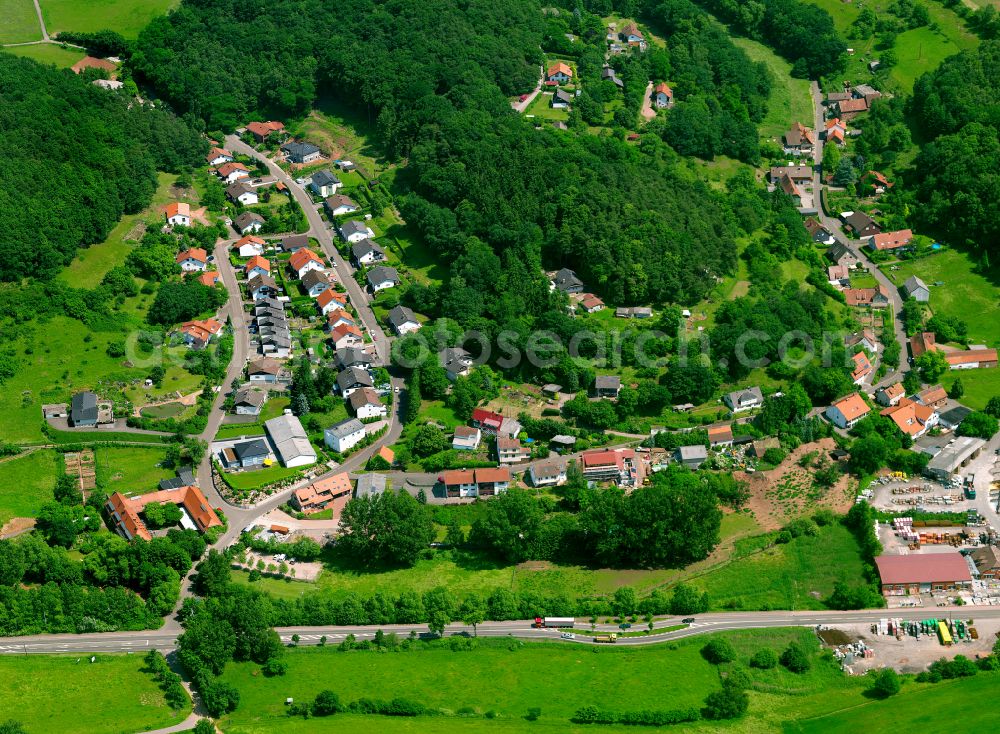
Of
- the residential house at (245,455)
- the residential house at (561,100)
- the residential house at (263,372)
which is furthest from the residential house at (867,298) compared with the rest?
the residential house at (245,455)

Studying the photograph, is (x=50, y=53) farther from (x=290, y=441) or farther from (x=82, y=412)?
(x=290, y=441)

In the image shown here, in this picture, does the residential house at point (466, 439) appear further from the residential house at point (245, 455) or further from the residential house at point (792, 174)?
the residential house at point (792, 174)

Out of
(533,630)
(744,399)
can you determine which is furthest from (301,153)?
(533,630)

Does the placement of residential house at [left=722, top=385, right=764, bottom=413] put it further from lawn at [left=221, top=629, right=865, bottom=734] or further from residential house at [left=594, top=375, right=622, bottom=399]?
lawn at [left=221, top=629, right=865, bottom=734]

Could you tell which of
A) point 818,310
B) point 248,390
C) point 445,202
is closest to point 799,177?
point 818,310

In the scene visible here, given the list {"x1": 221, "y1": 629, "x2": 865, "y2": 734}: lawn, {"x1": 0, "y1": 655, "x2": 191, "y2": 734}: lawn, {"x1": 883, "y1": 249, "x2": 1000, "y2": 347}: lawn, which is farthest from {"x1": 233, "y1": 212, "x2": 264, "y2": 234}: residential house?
{"x1": 883, "y1": 249, "x2": 1000, "y2": 347}: lawn

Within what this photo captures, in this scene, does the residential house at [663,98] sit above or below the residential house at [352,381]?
above

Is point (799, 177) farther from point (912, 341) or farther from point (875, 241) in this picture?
point (912, 341)
